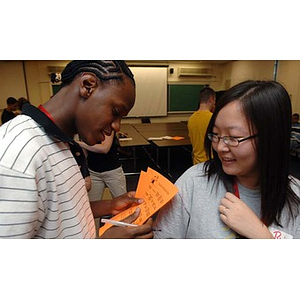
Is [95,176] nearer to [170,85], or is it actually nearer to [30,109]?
[30,109]

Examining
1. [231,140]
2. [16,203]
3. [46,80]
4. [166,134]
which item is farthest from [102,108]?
[46,80]

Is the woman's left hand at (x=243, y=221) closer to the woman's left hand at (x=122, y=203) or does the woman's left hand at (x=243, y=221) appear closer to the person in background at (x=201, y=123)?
the woman's left hand at (x=122, y=203)

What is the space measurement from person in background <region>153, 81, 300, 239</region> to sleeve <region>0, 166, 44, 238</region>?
46cm

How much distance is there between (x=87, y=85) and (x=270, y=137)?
0.63m

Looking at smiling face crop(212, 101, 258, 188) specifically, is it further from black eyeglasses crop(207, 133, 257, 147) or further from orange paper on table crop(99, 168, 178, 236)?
orange paper on table crop(99, 168, 178, 236)

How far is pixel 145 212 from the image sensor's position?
0.75 metres

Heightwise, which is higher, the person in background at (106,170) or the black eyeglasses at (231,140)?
the black eyeglasses at (231,140)

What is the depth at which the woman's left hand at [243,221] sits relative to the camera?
693mm

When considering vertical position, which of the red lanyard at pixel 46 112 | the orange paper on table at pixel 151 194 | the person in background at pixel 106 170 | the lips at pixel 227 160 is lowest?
the person in background at pixel 106 170

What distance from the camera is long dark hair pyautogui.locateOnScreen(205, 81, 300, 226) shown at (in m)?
0.73

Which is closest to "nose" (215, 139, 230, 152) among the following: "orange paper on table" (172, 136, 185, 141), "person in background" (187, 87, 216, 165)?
"person in background" (187, 87, 216, 165)

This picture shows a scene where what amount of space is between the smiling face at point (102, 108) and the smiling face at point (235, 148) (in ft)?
1.09

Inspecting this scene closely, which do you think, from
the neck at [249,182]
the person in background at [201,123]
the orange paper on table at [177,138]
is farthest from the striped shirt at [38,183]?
the orange paper on table at [177,138]
